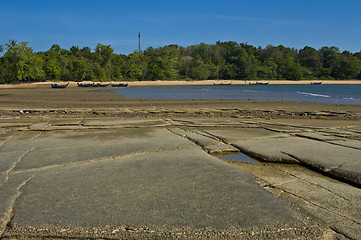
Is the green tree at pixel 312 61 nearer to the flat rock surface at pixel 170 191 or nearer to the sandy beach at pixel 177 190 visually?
the sandy beach at pixel 177 190

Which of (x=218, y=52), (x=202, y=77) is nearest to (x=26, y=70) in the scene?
(x=202, y=77)

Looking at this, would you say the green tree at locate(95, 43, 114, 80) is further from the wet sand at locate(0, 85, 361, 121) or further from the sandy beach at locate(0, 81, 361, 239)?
the sandy beach at locate(0, 81, 361, 239)

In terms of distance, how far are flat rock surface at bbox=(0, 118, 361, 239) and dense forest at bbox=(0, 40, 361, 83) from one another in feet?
207

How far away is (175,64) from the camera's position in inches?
4045

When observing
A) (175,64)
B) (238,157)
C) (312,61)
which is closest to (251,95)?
(238,157)

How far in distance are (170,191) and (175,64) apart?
335 feet

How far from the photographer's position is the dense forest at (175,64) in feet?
200

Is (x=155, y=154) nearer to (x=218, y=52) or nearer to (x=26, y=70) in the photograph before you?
(x=26, y=70)

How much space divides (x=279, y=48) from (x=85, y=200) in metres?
159

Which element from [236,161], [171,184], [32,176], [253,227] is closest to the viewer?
[253,227]

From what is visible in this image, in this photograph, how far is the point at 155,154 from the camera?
4148 millimetres

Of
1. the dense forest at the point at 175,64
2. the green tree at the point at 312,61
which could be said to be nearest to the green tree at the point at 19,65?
the dense forest at the point at 175,64

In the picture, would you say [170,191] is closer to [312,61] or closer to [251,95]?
[251,95]

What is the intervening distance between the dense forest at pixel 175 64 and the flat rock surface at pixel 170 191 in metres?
63.1
